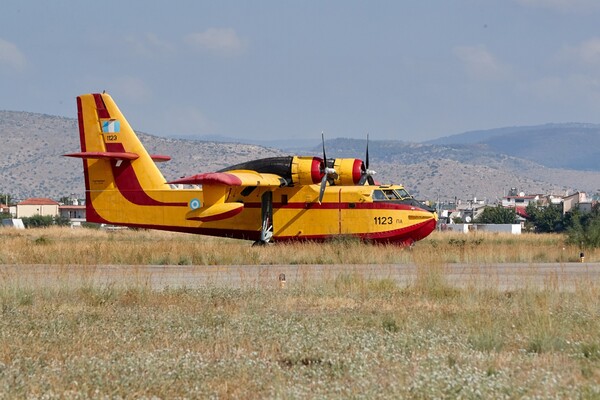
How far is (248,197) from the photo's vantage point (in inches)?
1705

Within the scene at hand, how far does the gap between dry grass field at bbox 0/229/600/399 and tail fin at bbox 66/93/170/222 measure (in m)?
20.0

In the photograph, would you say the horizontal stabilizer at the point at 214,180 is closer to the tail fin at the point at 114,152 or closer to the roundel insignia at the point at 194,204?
the roundel insignia at the point at 194,204

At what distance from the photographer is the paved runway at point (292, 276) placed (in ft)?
76.8

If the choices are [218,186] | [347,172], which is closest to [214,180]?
[218,186]

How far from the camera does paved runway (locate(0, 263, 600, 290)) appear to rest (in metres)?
23.4

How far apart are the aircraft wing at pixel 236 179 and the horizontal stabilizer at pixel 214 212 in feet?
3.83

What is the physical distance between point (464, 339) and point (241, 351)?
3.40 m

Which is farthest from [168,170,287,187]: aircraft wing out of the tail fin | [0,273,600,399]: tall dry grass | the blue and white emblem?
[0,273,600,399]: tall dry grass

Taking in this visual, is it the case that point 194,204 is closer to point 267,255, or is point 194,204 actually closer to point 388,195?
point 267,255

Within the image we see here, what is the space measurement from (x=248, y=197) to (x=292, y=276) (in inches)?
620

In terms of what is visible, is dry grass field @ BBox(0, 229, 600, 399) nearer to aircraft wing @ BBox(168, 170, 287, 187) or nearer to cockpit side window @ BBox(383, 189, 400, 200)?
aircraft wing @ BBox(168, 170, 287, 187)

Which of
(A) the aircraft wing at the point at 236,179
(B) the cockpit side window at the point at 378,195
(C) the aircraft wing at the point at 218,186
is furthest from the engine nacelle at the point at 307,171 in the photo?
(B) the cockpit side window at the point at 378,195

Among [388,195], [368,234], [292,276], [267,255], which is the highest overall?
[388,195]

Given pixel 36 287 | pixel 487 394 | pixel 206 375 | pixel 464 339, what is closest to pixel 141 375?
pixel 206 375
